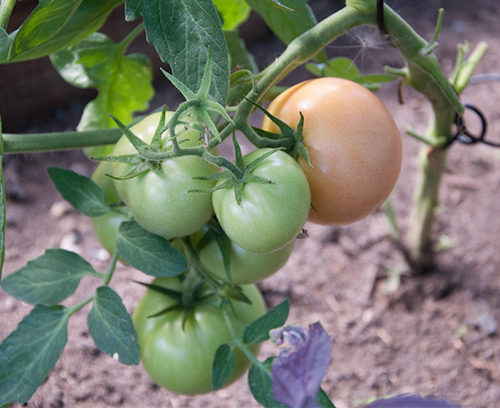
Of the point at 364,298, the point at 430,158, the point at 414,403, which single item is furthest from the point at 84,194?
the point at 364,298

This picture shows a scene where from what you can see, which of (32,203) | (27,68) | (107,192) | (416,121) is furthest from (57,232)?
(416,121)

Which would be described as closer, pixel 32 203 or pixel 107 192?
pixel 107 192

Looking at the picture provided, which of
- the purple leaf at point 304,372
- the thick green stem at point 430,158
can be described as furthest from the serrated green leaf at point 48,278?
the thick green stem at point 430,158

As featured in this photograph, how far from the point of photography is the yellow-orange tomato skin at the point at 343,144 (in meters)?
0.42

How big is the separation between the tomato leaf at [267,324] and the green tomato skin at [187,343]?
93 millimetres

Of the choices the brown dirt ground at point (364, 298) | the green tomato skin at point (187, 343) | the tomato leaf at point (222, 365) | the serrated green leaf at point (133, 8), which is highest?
the serrated green leaf at point (133, 8)

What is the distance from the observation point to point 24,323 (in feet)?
1.59

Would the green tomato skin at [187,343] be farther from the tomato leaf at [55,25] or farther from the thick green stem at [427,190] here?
the thick green stem at [427,190]

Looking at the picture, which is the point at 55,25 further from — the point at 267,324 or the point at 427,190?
the point at 427,190

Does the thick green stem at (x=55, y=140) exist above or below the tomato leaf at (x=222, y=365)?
above

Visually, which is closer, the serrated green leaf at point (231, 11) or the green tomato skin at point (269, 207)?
the green tomato skin at point (269, 207)

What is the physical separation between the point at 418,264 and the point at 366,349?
290 millimetres

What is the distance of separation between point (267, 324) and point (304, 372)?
23cm

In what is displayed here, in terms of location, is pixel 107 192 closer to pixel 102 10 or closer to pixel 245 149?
pixel 102 10
